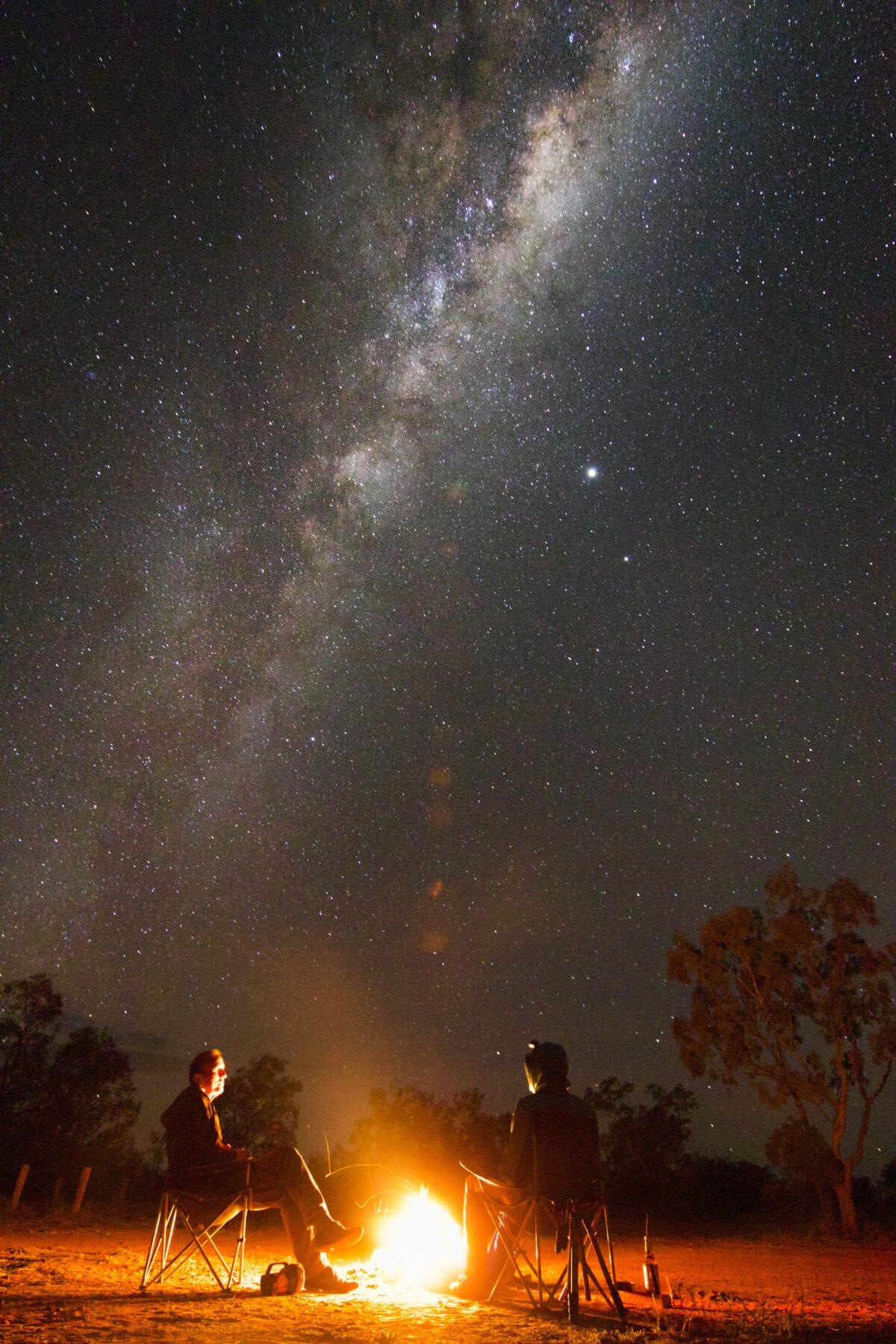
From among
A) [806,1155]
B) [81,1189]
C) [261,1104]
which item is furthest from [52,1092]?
[806,1155]

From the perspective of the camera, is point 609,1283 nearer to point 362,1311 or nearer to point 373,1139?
point 362,1311

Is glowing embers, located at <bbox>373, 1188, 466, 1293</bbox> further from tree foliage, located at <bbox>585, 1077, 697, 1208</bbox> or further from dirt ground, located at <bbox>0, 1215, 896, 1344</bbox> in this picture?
tree foliage, located at <bbox>585, 1077, 697, 1208</bbox>

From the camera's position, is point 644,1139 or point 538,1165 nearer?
point 538,1165

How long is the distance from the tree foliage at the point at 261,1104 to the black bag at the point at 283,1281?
25.2 metres

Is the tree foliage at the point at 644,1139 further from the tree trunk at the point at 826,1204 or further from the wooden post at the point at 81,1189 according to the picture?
the wooden post at the point at 81,1189

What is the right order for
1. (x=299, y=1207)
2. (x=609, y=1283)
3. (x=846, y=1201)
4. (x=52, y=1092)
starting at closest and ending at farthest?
(x=609, y=1283)
(x=299, y=1207)
(x=846, y=1201)
(x=52, y=1092)

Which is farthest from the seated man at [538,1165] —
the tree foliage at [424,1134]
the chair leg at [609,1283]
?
the tree foliage at [424,1134]

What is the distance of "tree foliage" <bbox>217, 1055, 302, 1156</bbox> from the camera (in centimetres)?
2720

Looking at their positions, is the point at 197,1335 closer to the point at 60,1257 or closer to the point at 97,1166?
the point at 60,1257

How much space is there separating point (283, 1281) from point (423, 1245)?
1.92 m

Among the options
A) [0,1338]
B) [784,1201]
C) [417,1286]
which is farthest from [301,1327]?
[784,1201]

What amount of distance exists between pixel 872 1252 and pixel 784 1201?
12.3 metres

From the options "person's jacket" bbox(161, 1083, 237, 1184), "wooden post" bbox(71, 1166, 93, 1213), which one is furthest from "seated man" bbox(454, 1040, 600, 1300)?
"wooden post" bbox(71, 1166, 93, 1213)

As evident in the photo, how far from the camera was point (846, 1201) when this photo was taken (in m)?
15.8
